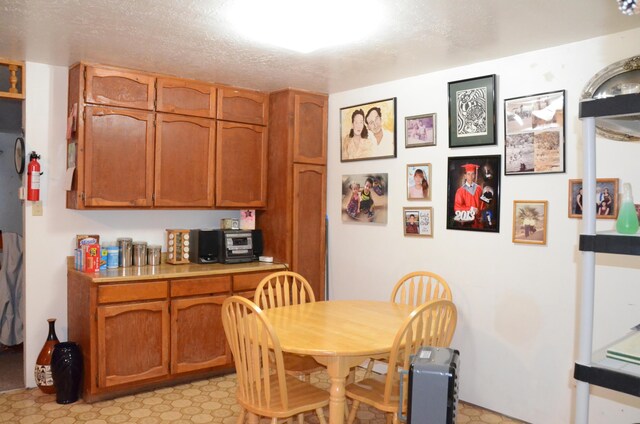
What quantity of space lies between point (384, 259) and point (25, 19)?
2.80 metres

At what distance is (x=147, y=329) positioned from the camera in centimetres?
355

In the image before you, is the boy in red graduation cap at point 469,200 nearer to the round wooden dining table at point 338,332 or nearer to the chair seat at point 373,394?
the round wooden dining table at point 338,332

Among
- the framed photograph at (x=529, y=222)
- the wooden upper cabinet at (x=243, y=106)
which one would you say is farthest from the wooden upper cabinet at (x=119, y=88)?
the framed photograph at (x=529, y=222)

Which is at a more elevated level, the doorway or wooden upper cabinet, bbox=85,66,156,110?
wooden upper cabinet, bbox=85,66,156,110

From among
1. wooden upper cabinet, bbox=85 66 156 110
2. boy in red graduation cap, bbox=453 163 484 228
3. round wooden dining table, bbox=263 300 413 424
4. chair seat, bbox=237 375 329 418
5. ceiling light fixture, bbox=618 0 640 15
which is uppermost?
wooden upper cabinet, bbox=85 66 156 110

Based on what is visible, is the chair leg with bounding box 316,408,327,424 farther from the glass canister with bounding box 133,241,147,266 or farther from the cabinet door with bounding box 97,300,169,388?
the glass canister with bounding box 133,241,147,266

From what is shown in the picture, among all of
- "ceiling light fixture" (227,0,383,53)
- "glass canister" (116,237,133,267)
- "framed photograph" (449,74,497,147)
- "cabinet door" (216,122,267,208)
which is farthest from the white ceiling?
"glass canister" (116,237,133,267)

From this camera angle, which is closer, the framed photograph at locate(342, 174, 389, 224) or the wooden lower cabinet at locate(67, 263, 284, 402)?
the wooden lower cabinet at locate(67, 263, 284, 402)

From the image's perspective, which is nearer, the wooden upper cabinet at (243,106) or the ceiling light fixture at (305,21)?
the ceiling light fixture at (305,21)

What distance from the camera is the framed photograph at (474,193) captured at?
3305mm

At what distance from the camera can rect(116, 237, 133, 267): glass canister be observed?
3830mm

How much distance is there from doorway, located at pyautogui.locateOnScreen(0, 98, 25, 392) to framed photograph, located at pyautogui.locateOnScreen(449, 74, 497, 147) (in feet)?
10.1

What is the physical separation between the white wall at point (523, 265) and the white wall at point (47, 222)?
2.38 metres

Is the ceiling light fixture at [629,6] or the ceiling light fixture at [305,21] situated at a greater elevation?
the ceiling light fixture at [305,21]
